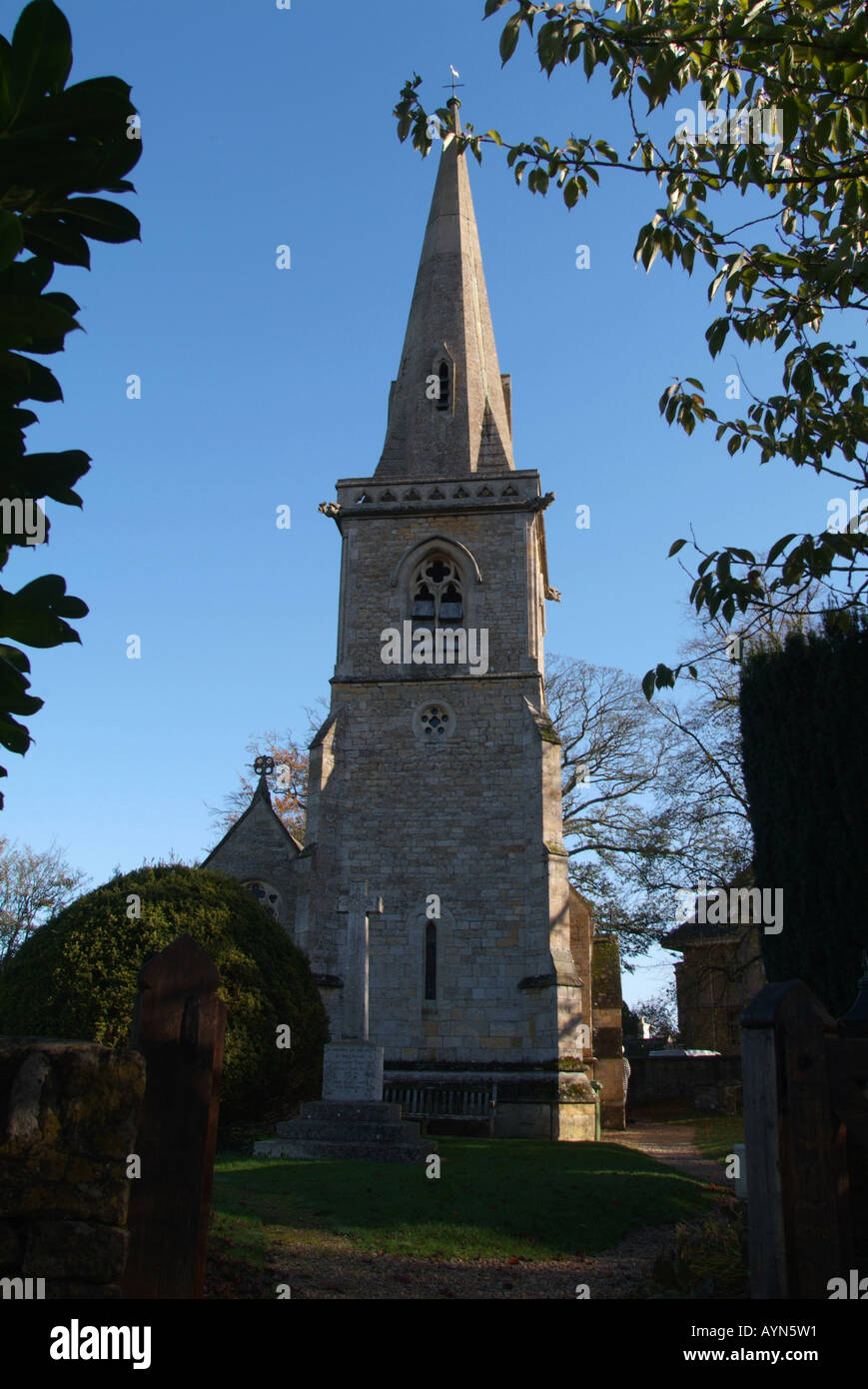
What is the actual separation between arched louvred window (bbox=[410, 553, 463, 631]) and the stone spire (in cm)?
214

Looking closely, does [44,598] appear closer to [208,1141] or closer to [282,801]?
[208,1141]

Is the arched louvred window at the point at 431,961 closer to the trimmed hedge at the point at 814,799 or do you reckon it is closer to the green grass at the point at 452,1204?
the trimmed hedge at the point at 814,799

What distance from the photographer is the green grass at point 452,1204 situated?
25.6 feet

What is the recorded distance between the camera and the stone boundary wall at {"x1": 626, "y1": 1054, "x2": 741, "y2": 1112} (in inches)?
1059

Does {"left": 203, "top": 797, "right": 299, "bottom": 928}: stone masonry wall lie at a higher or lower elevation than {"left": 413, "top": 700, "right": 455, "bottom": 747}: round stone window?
lower

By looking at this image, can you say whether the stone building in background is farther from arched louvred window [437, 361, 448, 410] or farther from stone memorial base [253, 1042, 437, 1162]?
stone memorial base [253, 1042, 437, 1162]

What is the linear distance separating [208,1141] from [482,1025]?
608 inches

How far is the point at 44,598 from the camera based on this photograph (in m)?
3.20

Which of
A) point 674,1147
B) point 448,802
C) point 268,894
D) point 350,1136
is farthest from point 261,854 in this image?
point 674,1147

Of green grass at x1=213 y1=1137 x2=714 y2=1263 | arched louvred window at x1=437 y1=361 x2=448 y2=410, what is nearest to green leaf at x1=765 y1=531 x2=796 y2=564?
green grass at x1=213 y1=1137 x2=714 y2=1263

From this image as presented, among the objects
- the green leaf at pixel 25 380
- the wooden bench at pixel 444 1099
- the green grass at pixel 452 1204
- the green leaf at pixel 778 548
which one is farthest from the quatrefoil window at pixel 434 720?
the green leaf at pixel 25 380

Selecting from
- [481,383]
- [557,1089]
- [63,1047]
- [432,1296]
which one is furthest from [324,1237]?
[481,383]

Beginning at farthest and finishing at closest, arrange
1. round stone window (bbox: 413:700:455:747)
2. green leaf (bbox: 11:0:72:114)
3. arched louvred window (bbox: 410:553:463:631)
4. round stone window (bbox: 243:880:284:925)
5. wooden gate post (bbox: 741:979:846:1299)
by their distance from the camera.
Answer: arched louvred window (bbox: 410:553:463:631) < round stone window (bbox: 243:880:284:925) < round stone window (bbox: 413:700:455:747) < wooden gate post (bbox: 741:979:846:1299) < green leaf (bbox: 11:0:72:114)

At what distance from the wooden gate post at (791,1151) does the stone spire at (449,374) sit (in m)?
19.5
